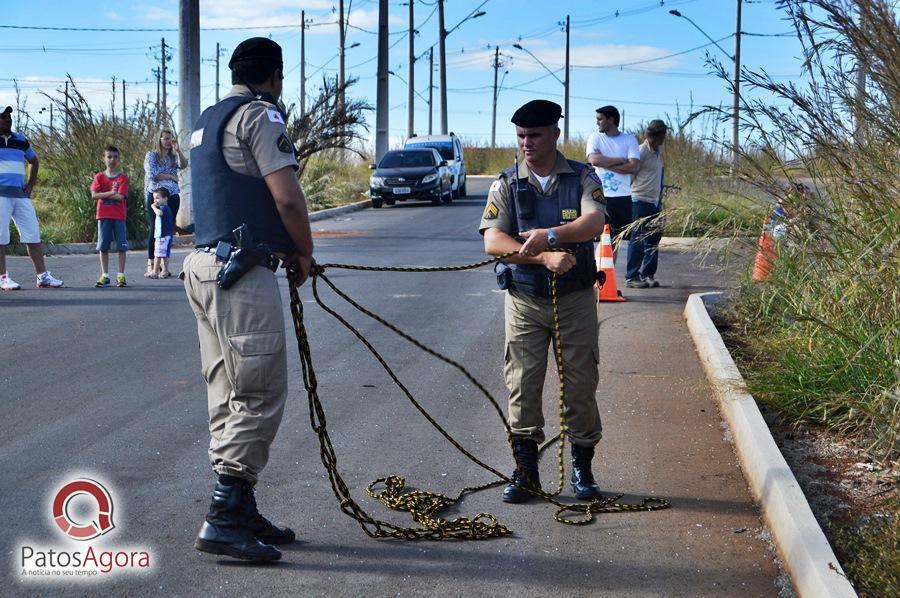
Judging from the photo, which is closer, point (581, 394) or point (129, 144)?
point (581, 394)

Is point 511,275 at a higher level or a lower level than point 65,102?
lower

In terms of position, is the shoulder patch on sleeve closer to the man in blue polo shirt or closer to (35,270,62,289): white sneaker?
the man in blue polo shirt

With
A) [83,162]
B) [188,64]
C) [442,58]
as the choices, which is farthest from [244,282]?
[442,58]

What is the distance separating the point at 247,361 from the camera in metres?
4.61

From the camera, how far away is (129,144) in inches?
792

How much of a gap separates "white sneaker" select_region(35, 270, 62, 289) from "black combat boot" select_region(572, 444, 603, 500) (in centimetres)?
876

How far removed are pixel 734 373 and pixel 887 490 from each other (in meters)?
2.21

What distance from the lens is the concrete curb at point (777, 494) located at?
13.5 ft

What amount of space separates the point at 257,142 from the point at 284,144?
0.36ft

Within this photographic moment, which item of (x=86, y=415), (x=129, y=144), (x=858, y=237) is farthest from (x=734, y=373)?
(x=129, y=144)

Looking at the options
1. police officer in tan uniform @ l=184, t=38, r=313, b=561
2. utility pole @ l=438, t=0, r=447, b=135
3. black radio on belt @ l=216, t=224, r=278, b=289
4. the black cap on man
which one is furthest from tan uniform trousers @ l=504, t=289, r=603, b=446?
utility pole @ l=438, t=0, r=447, b=135

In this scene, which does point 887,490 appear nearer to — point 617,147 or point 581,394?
point 581,394

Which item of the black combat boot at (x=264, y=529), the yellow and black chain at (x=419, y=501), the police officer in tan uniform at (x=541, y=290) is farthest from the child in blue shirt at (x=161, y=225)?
the black combat boot at (x=264, y=529)

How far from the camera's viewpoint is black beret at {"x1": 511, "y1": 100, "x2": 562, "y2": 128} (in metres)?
5.42
